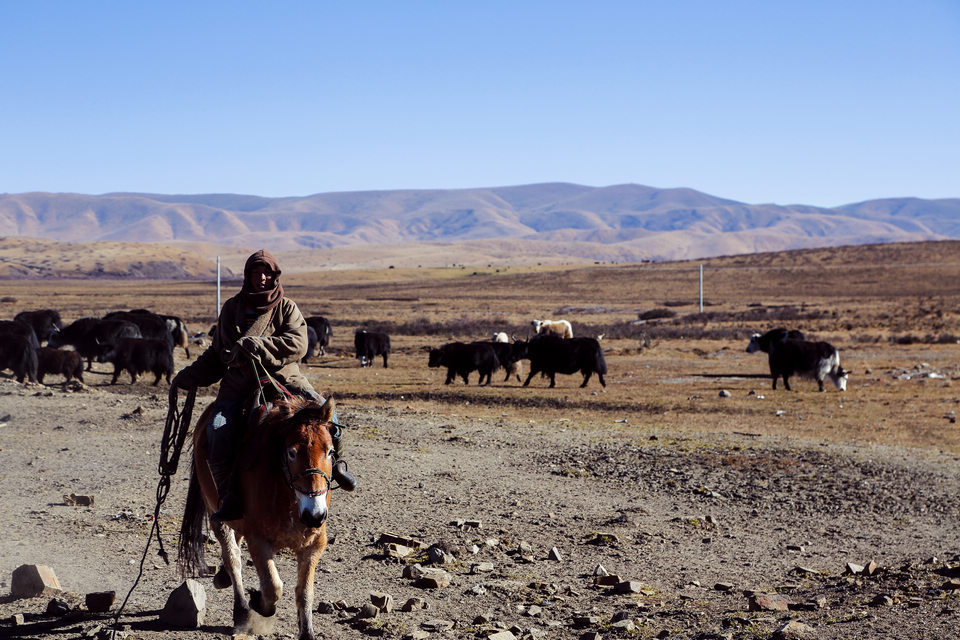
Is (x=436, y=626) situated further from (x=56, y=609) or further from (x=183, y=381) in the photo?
(x=56, y=609)

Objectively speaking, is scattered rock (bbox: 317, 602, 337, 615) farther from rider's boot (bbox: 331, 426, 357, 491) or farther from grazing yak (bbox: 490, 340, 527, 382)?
grazing yak (bbox: 490, 340, 527, 382)

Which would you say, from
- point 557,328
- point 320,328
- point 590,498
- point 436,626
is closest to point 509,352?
point 557,328

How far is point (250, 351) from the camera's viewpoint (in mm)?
5695

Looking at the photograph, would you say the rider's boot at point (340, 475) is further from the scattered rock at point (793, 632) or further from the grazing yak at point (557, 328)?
the grazing yak at point (557, 328)

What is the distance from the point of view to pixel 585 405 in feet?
63.2

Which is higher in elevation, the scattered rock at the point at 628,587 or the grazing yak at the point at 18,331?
the grazing yak at the point at 18,331

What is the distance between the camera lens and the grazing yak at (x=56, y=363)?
20.4m

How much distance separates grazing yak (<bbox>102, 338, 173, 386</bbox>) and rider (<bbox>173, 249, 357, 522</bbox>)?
15948 millimetres

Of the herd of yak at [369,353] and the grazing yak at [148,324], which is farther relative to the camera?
the grazing yak at [148,324]

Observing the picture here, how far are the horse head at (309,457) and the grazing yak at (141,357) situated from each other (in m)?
17.0

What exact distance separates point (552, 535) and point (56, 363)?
15.3m

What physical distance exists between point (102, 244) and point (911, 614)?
177 metres

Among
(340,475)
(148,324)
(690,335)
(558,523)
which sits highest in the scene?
(340,475)

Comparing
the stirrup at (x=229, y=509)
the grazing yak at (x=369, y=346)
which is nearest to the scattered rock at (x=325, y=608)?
the stirrup at (x=229, y=509)
